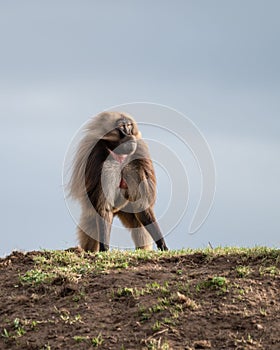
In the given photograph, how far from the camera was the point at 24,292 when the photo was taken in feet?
24.2

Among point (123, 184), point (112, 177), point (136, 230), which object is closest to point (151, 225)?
point (136, 230)

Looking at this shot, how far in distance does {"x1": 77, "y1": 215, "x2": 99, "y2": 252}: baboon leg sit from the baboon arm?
72 centimetres

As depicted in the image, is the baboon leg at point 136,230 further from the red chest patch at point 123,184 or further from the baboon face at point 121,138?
the baboon face at point 121,138

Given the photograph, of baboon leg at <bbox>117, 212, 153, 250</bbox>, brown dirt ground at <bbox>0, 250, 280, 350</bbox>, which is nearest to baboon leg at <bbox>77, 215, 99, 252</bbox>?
baboon leg at <bbox>117, 212, 153, 250</bbox>

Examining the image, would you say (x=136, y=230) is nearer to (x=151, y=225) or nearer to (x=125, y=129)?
(x=151, y=225)

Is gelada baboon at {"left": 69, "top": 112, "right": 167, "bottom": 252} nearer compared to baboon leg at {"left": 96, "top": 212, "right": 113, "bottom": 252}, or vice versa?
baboon leg at {"left": 96, "top": 212, "right": 113, "bottom": 252}

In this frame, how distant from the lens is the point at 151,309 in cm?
654

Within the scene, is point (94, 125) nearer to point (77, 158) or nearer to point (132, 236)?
point (77, 158)

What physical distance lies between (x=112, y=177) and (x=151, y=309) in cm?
434

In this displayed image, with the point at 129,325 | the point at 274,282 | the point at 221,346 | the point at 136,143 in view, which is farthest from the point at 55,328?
the point at 136,143

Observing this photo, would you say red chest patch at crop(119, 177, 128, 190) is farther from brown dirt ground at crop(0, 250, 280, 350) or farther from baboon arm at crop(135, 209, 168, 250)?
brown dirt ground at crop(0, 250, 280, 350)

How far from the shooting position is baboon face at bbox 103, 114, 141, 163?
35.0 feet

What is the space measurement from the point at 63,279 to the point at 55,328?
0.88 m

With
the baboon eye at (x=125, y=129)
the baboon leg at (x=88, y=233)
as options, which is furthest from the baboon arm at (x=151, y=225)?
the baboon eye at (x=125, y=129)
